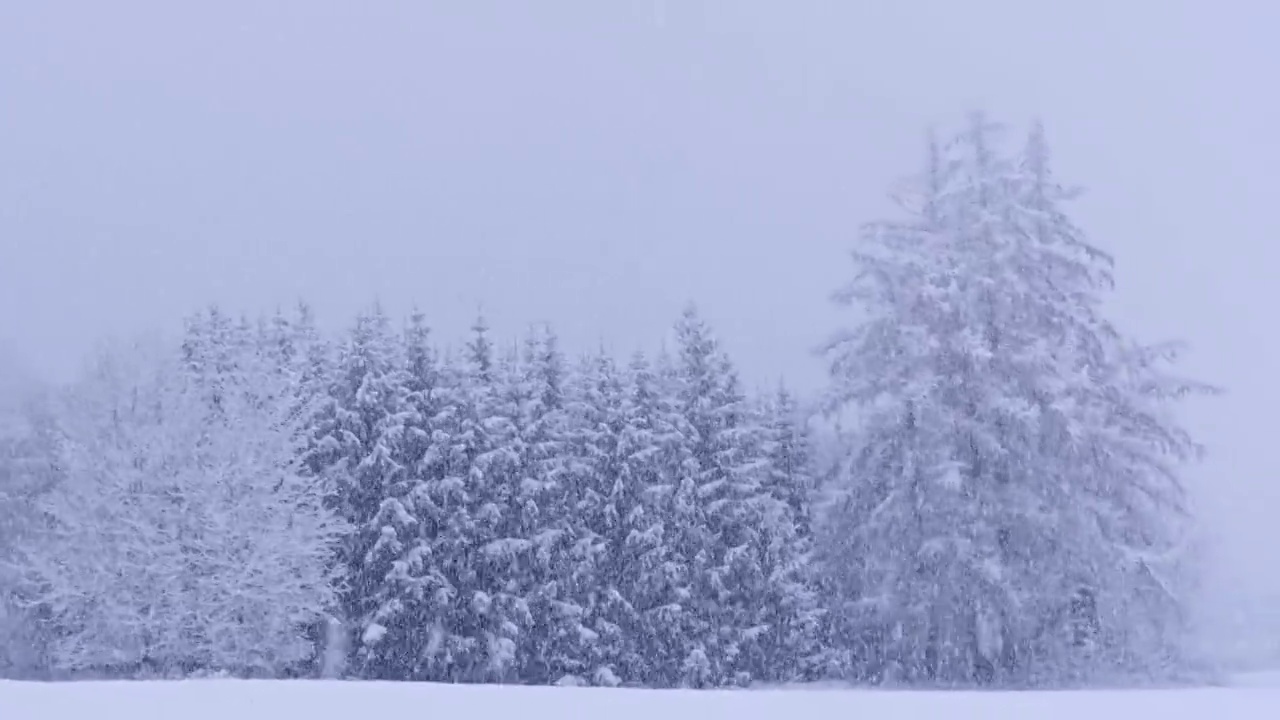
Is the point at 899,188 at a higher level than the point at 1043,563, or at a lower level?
higher

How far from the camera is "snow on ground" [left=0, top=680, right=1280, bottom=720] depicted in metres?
8.98

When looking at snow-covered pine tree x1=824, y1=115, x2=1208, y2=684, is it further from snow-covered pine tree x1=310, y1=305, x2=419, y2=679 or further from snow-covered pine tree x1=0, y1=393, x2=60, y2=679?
snow-covered pine tree x1=0, y1=393, x2=60, y2=679

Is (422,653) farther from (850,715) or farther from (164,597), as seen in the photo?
(850,715)

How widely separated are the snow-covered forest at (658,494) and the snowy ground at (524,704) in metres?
10.8

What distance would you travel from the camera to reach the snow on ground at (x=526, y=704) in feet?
29.5

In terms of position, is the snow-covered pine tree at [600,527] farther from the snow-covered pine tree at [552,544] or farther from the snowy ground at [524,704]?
the snowy ground at [524,704]

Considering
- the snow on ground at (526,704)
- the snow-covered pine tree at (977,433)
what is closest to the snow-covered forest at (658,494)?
the snow-covered pine tree at (977,433)

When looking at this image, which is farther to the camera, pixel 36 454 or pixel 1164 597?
pixel 36 454

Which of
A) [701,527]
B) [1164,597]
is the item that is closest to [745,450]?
[701,527]

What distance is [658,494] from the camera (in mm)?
35875

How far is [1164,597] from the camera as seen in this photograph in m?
21.4

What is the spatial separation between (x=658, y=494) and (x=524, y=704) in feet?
87.0

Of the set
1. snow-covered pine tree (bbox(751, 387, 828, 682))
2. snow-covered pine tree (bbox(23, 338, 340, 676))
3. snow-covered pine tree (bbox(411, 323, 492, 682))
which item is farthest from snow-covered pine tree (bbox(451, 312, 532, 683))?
snow-covered pine tree (bbox(751, 387, 828, 682))

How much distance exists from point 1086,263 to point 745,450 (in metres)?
15.7
